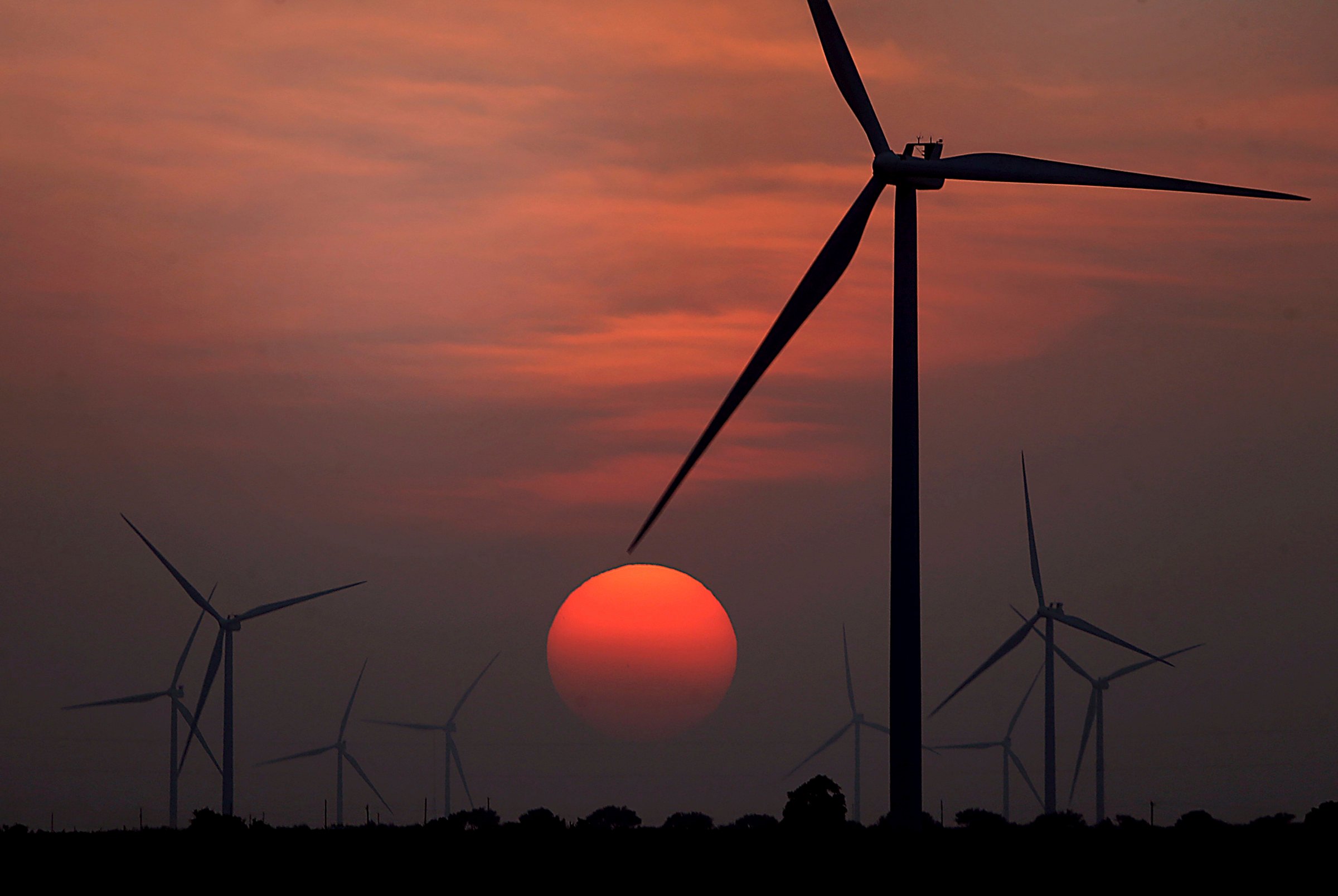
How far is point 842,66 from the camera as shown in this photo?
3083 inches

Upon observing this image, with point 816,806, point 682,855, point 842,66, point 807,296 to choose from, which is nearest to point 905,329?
point 807,296

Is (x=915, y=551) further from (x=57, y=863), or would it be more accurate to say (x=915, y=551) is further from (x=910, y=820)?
(x=57, y=863)

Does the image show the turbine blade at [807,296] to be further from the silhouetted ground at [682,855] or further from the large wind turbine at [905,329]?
the silhouetted ground at [682,855]

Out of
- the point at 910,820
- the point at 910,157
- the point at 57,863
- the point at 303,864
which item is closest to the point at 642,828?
the point at 303,864

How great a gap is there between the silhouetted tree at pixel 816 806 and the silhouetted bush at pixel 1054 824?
47.4ft

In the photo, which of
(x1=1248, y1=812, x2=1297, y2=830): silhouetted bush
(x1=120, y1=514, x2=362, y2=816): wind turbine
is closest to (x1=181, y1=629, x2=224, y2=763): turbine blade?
(x1=120, y1=514, x2=362, y2=816): wind turbine

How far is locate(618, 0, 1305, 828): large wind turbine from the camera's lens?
6688 cm

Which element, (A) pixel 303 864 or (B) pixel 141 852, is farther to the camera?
(B) pixel 141 852

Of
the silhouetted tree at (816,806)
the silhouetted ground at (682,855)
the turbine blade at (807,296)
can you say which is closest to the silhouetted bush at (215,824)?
the silhouetted ground at (682,855)

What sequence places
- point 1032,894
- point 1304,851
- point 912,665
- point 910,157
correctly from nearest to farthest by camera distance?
point 912,665 → point 910,157 → point 1032,894 → point 1304,851

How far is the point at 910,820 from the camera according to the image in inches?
2721

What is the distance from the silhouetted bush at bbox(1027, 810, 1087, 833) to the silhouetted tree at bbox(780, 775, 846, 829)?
568 inches

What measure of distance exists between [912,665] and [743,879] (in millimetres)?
22420

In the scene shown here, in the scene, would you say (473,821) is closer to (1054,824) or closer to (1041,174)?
(1054,824)
